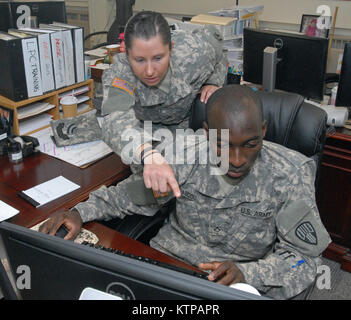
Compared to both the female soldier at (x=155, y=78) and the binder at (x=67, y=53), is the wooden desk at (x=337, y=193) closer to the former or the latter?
the female soldier at (x=155, y=78)

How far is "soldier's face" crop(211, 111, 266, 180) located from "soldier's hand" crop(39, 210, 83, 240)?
0.48 metres

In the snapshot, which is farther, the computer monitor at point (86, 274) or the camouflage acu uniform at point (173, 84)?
the camouflage acu uniform at point (173, 84)

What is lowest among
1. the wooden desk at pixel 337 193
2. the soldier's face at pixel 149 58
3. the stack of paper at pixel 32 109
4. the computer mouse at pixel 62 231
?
the wooden desk at pixel 337 193

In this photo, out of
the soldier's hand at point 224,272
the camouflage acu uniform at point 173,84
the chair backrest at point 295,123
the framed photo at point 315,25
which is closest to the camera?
the soldier's hand at point 224,272

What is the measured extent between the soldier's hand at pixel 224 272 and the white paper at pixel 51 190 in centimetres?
68

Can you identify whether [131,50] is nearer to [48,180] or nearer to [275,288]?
[48,180]

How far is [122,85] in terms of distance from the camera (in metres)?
1.46

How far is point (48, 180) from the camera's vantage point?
4.78 ft

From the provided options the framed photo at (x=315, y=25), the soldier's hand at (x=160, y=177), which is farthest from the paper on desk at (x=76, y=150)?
the framed photo at (x=315, y=25)

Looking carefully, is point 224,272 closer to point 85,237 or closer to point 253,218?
point 253,218

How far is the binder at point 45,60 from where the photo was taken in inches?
69.0

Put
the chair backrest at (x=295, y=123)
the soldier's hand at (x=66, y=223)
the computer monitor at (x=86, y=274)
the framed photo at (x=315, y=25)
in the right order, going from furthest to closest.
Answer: the framed photo at (x=315, y=25) → the chair backrest at (x=295, y=123) → the soldier's hand at (x=66, y=223) → the computer monitor at (x=86, y=274)

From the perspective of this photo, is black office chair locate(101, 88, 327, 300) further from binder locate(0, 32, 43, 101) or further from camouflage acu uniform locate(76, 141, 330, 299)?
binder locate(0, 32, 43, 101)
